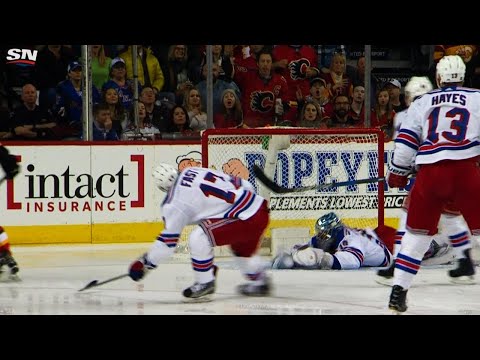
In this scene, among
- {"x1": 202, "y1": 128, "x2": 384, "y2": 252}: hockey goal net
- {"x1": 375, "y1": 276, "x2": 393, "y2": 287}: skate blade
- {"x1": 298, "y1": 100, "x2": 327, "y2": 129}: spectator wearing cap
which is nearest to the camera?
{"x1": 375, "y1": 276, "x2": 393, "y2": 287}: skate blade

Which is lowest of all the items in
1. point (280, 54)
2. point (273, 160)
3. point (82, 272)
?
point (82, 272)

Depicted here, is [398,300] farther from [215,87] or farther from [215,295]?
[215,87]

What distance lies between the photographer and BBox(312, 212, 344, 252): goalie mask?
844 cm

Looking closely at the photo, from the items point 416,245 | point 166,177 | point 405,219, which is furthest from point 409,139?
point 166,177

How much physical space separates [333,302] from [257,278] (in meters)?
0.52

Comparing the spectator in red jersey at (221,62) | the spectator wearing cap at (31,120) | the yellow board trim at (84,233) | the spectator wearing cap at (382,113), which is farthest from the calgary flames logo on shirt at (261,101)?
the spectator wearing cap at (31,120)

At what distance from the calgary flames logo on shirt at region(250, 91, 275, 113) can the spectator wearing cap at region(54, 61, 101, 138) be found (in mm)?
1463

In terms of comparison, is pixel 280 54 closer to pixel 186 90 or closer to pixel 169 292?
pixel 186 90

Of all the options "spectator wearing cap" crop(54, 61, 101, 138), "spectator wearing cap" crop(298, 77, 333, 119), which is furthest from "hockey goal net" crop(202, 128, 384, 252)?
"spectator wearing cap" crop(54, 61, 101, 138)

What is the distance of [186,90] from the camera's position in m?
10.8

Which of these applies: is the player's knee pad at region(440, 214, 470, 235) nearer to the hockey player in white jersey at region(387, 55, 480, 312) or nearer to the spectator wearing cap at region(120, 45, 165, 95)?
the hockey player in white jersey at region(387, 55, 480, 312)

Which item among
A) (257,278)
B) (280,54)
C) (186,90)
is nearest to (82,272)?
(257,278)

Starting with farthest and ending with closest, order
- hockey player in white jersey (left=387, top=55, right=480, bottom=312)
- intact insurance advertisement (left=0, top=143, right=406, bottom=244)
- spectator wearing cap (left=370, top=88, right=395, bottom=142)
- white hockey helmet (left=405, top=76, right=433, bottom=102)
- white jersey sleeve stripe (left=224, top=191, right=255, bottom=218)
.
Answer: spectator wearing cap (left=370, top=88, right=395, bottom=142), intact insurance advertisement (left=0, top=143, right=406, bottom=244), white hockey helmet (left=405, top=76, right=433, bottom=102), white jersey sleeve stripe (left=224, top=191, right=255, bottom=218), hockey player in white jersey (left=387, top=55, right=480, bottom=312)

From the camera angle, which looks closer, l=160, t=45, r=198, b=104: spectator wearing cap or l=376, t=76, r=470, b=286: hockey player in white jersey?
l=376, t=76, r=470, b=286: hockey player in white jersey
